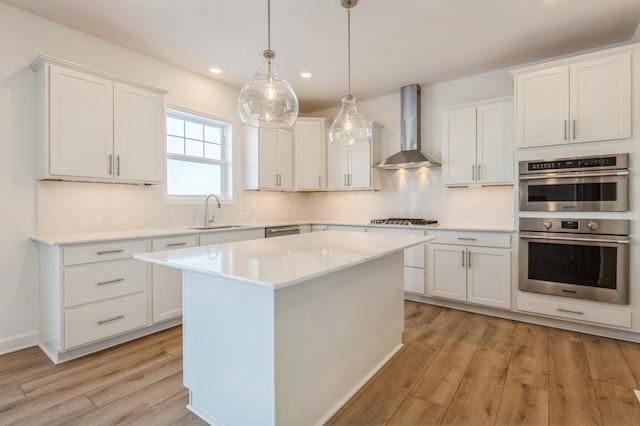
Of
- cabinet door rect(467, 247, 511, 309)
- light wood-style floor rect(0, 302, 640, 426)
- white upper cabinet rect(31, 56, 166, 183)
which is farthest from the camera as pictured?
cabinet door rect(467, 247, 511, 309)

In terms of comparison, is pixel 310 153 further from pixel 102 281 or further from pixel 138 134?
pixel 102 281

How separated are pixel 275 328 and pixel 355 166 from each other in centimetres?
340

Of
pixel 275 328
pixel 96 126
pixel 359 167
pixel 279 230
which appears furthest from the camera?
pixel 359 167

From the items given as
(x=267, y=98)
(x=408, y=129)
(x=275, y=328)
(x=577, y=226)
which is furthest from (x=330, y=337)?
(x=408, y=129)

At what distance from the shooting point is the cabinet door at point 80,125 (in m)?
2.47

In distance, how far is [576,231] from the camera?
2.82 meters

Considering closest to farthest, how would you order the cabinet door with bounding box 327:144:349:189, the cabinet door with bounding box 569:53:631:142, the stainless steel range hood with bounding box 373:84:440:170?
the cabinet door with bounding box 569:53:631:142 < the stainless steel range hood with bounding box 373:84:440:170 < the cabinet door with bounding box 327:144:349:189

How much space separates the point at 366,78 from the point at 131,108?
2584mm

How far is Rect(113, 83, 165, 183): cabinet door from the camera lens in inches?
111

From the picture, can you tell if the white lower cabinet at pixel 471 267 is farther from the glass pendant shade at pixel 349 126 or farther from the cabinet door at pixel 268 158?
the cabinet door at pixel 268 158

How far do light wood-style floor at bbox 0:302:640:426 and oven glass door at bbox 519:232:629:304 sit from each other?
0.41 m

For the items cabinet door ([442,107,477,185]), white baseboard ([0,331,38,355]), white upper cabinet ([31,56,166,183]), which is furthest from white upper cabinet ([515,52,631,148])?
white baseboard ([0,331,38,355])

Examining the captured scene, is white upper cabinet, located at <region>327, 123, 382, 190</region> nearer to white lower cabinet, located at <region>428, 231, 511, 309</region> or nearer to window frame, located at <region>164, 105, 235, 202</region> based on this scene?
white lower cabinet, located at <region>428, 231, 511, 309</region>

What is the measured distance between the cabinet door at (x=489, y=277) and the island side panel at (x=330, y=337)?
139 cm
